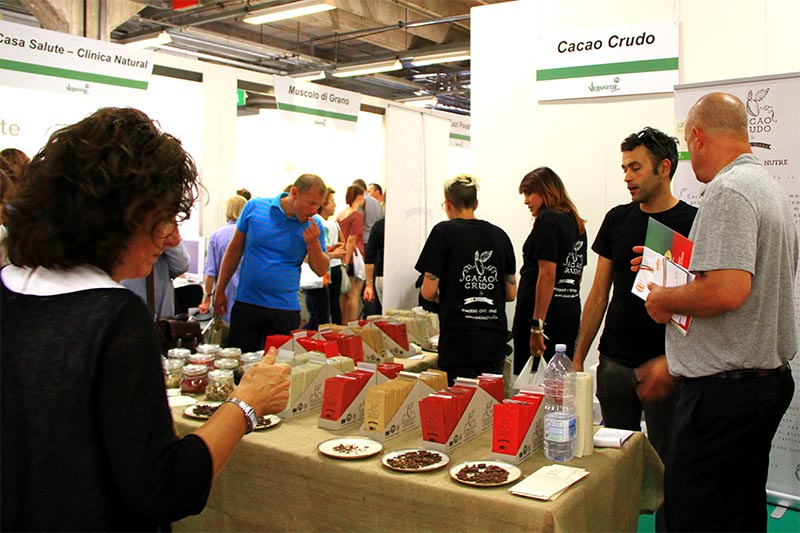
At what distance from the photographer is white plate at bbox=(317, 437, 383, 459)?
79.8 inches

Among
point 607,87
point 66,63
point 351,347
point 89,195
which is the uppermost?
point 66,63

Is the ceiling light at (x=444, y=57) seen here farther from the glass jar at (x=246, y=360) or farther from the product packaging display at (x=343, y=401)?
the product packaging display at (x=343, y=401)

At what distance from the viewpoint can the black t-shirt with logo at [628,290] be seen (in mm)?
2684

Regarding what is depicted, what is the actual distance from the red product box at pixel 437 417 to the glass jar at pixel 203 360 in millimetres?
1137

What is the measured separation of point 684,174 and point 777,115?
0.52 metres

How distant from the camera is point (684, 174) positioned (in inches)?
148

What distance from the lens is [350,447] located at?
82.9 inches

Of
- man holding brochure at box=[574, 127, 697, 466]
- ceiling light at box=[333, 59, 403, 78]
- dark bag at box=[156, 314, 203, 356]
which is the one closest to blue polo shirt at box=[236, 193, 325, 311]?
dark bag at box=[156, 314, 203, 356]

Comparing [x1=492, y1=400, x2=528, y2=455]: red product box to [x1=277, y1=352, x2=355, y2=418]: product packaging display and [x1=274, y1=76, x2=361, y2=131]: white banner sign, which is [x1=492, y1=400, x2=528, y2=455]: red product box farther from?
[x1=274, y1=76, x2=361, y2=131]: white banner sign

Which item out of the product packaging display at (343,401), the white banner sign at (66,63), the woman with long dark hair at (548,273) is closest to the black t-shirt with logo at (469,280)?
the woman with long dark hair at (548,273)

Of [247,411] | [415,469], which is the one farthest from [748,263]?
[247,411]

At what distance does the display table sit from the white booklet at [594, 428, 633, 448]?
0.02 m

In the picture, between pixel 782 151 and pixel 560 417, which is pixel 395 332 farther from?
pixel 782 151

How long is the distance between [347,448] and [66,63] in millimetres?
4381
